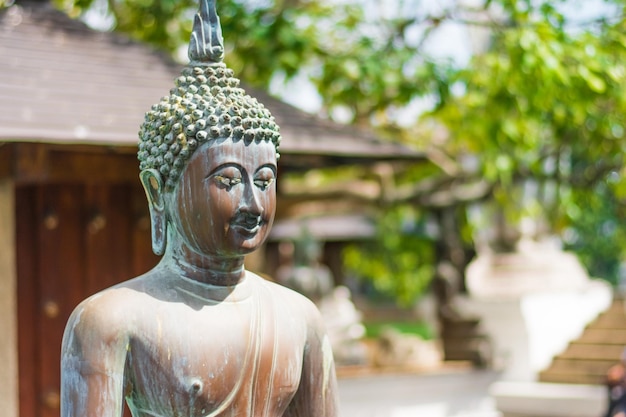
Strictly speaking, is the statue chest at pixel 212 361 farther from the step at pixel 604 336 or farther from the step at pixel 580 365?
the step at pixel 604 336

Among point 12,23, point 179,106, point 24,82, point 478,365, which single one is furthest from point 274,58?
point 179,106

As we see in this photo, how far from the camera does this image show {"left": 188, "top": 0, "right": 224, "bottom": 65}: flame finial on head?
9.71 feet

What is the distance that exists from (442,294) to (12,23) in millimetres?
6229

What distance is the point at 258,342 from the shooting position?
2836 millimetres

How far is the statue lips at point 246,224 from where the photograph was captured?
110 inches

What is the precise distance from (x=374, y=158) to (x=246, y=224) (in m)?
4.33

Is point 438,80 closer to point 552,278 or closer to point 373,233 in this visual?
point 552,278

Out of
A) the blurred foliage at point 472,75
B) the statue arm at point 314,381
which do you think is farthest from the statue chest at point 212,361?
the blurred foliage at point 472,75

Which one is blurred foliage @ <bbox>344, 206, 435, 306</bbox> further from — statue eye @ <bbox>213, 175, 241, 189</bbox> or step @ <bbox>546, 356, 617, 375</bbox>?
statue eye @ <bbox>213, 175, 241, 189</bbox>

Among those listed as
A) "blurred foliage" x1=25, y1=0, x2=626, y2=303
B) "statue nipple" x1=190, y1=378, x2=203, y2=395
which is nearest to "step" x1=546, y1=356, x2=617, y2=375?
"blurred foliage" x1=25, y1=0, x2=626, y2=303

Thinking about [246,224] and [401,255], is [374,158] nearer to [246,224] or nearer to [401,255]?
[246,224]

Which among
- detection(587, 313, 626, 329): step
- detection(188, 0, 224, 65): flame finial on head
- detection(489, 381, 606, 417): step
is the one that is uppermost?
detection(188, 0, 224, 65): flame finial on head

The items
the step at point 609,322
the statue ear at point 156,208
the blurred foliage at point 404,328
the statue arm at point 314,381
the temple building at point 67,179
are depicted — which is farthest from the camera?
the blurred foliage at point 404,328

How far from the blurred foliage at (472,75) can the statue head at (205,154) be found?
16.9 feet
